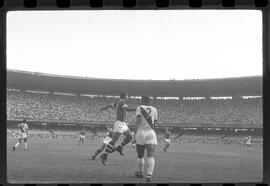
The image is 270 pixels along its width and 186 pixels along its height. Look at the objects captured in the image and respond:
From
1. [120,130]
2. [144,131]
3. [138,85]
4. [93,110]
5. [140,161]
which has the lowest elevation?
[93,110]

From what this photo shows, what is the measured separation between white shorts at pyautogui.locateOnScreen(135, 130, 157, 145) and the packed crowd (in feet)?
90.1

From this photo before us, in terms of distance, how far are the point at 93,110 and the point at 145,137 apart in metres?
28.6

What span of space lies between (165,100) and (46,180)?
2892cm

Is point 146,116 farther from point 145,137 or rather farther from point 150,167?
point 150,167

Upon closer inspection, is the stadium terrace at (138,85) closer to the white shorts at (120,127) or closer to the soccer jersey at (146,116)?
the white shorts at (120,127)

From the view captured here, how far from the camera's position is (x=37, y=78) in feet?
127

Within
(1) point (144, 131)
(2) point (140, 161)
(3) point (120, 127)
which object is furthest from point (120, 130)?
(2) point (140, 161)

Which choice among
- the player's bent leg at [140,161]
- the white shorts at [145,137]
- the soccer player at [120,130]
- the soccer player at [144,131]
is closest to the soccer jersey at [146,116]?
the soccer player at [144,131]

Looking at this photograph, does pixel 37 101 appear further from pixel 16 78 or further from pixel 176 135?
pixel 176 135

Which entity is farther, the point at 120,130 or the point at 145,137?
the point at 120,130

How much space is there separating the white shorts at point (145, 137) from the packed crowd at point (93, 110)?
27450 millimetres

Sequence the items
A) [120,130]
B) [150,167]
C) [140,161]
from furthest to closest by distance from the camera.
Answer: [120,130]
[140,161]
[150,167]

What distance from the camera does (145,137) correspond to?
11094 millimetres

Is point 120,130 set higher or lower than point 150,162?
higher
